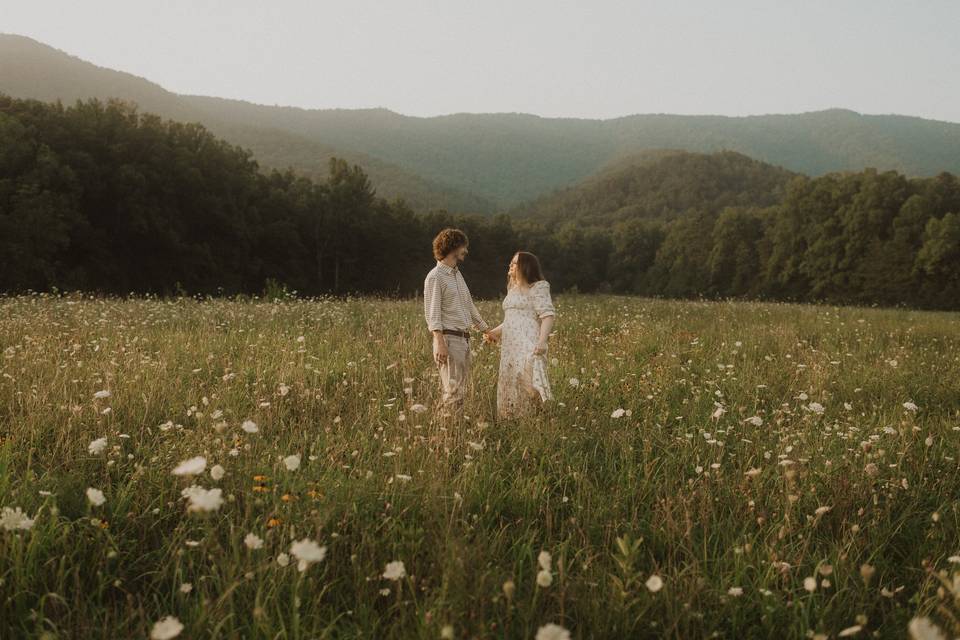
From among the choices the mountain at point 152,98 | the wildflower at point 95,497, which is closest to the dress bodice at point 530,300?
the wildflower at point 95,497

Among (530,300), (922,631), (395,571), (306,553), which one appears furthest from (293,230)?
(922,631)

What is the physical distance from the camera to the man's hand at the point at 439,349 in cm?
505

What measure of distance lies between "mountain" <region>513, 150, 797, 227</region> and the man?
114961 millimetres

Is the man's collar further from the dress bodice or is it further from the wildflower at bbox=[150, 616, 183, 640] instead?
the wildflower at bbox=[150, 616, 183, 640]

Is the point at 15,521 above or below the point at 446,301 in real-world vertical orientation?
below

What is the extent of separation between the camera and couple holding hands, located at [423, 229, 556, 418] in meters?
5.05

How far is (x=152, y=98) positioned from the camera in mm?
119188

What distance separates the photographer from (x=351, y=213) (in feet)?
173

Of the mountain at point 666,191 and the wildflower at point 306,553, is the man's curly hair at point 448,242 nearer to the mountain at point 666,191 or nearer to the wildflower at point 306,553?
the wildflower at point 306,553

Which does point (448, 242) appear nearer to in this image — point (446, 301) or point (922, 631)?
point (446, 301)

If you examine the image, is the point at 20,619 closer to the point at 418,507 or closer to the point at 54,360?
the point at 418,507

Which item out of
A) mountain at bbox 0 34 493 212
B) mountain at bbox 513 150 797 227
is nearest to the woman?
mountain at bbox 0 34 493 212

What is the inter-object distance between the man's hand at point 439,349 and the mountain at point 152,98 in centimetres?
9873

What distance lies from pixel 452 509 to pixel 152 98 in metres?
143
